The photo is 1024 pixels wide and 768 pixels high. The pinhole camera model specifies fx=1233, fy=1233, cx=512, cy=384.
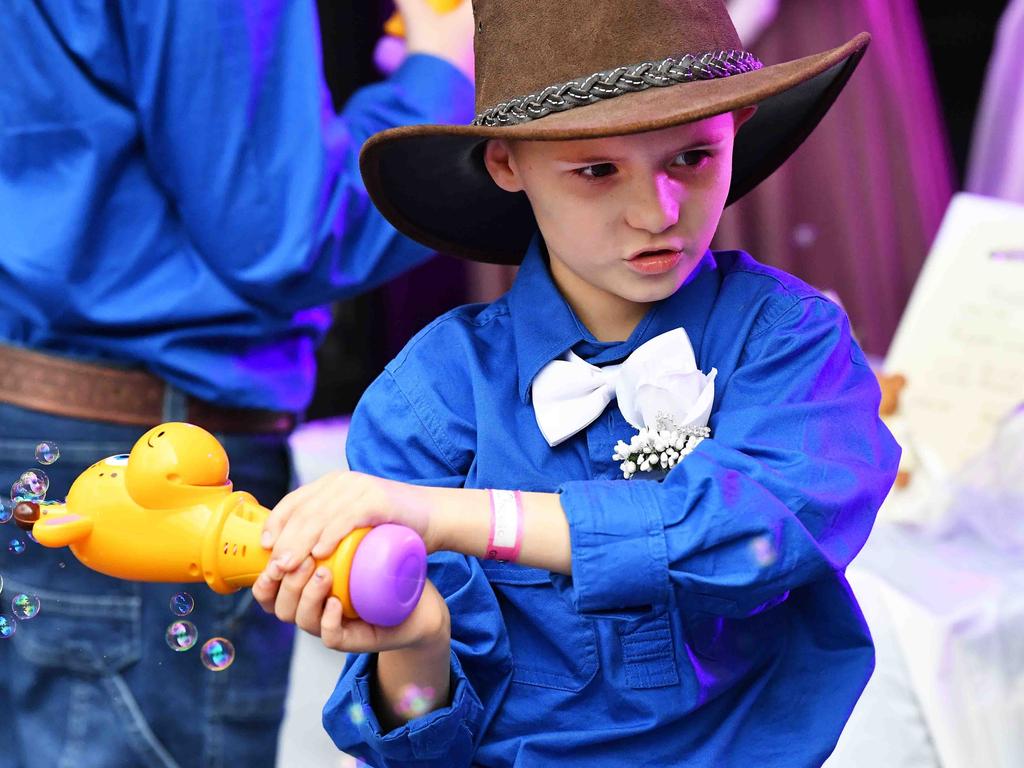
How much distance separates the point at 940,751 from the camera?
1739 millimetres

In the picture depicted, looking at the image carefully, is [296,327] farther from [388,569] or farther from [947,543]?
[947,543]

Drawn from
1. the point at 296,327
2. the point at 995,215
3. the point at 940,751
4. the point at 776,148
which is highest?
the point at 776,148

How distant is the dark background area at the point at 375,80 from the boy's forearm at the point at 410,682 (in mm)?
1875

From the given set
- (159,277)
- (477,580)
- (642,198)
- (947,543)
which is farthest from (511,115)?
(947,543)

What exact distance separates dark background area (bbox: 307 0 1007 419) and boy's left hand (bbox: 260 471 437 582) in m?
2.01

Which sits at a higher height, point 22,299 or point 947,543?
point 22,299

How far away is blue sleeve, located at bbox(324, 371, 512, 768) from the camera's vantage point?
994mm

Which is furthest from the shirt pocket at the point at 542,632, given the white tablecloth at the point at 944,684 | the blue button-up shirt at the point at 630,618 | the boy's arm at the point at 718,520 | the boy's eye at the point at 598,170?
the white tablecloth at the point at 944,684

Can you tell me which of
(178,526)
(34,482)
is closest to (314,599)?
(178,526)

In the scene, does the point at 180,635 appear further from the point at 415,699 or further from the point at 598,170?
the point at 598,170

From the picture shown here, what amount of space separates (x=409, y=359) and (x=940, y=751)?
1.10 m

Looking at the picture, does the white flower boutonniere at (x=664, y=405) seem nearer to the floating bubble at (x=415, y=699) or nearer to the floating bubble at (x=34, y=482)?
the floating bubble at (x=415, y=699)

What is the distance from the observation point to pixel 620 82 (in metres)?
0.94

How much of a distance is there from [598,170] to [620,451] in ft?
0.73
